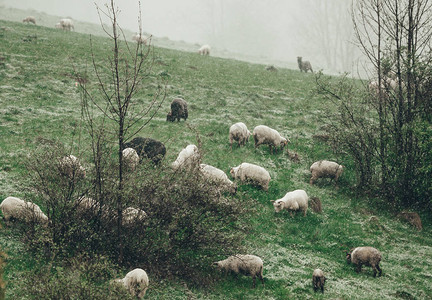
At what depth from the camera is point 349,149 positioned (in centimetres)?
1619

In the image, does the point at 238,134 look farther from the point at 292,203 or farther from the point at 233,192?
the point at 233,192

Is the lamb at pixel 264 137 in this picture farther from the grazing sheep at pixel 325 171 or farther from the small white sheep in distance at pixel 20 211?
the small white sheep in distance at pixel 20 211

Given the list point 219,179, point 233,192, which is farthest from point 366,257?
point 219,179

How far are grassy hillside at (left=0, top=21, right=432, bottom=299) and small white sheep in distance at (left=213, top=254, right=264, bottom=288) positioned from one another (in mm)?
240

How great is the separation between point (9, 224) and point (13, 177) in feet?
10.2

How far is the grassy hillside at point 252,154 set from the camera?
10.4m

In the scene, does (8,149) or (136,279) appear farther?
(8,149)

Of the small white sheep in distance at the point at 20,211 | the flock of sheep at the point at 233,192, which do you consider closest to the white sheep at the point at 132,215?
the flock of sheep at the point at 233,192

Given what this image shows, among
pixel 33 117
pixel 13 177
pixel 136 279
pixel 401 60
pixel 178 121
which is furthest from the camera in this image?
pixel 178 121

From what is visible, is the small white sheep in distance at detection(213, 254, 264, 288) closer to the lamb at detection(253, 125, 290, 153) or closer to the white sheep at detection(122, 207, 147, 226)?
the white sheep at detection(122, 207, 147, 226)

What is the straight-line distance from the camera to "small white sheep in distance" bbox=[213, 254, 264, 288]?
996 centimetres

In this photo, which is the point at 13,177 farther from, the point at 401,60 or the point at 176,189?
the point at 401,60

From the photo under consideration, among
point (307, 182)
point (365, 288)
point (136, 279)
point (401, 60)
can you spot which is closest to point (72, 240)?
point (136, 279)

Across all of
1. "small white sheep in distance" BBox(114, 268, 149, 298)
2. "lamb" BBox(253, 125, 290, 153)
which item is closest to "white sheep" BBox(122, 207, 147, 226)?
"small white sheep in distance" BBox(114, 268, 149, 298)
